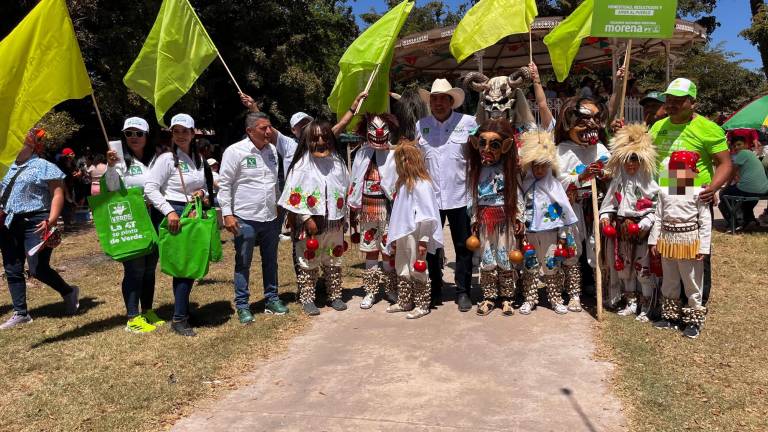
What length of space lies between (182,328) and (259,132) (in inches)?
75.1

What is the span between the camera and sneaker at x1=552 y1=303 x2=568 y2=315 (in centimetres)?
536

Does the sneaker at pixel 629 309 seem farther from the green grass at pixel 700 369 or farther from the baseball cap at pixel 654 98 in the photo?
the baseball cap at pixel 654 98

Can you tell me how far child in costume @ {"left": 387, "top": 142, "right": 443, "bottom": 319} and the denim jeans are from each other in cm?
346

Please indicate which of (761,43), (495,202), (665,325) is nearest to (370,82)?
(495,202)

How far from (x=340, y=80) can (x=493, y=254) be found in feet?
7.88

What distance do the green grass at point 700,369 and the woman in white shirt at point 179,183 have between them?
358 centimetres

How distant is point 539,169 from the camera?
514 cm

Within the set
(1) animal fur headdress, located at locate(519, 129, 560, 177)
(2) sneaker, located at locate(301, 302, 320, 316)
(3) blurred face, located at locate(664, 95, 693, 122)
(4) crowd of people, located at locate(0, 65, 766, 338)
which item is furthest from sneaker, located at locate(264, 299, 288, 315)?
(3) blurred face, located at locate(664, 95, 693, 122)

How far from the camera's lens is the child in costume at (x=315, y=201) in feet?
17.7

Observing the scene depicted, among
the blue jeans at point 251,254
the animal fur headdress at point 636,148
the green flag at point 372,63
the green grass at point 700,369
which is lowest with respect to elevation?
the green grass at point 700,369

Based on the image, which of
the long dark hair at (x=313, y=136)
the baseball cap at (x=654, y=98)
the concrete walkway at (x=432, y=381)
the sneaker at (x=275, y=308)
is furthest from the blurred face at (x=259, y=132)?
the baseball cap at (x=654, y=98)

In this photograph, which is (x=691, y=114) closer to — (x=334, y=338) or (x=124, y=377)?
(x=334, y=338)

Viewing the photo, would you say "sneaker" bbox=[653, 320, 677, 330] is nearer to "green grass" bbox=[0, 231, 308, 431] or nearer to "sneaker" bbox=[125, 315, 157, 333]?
"green grass" bbox=[0, 231, 308, 431]

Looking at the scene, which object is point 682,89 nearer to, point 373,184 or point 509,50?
point 373,184
